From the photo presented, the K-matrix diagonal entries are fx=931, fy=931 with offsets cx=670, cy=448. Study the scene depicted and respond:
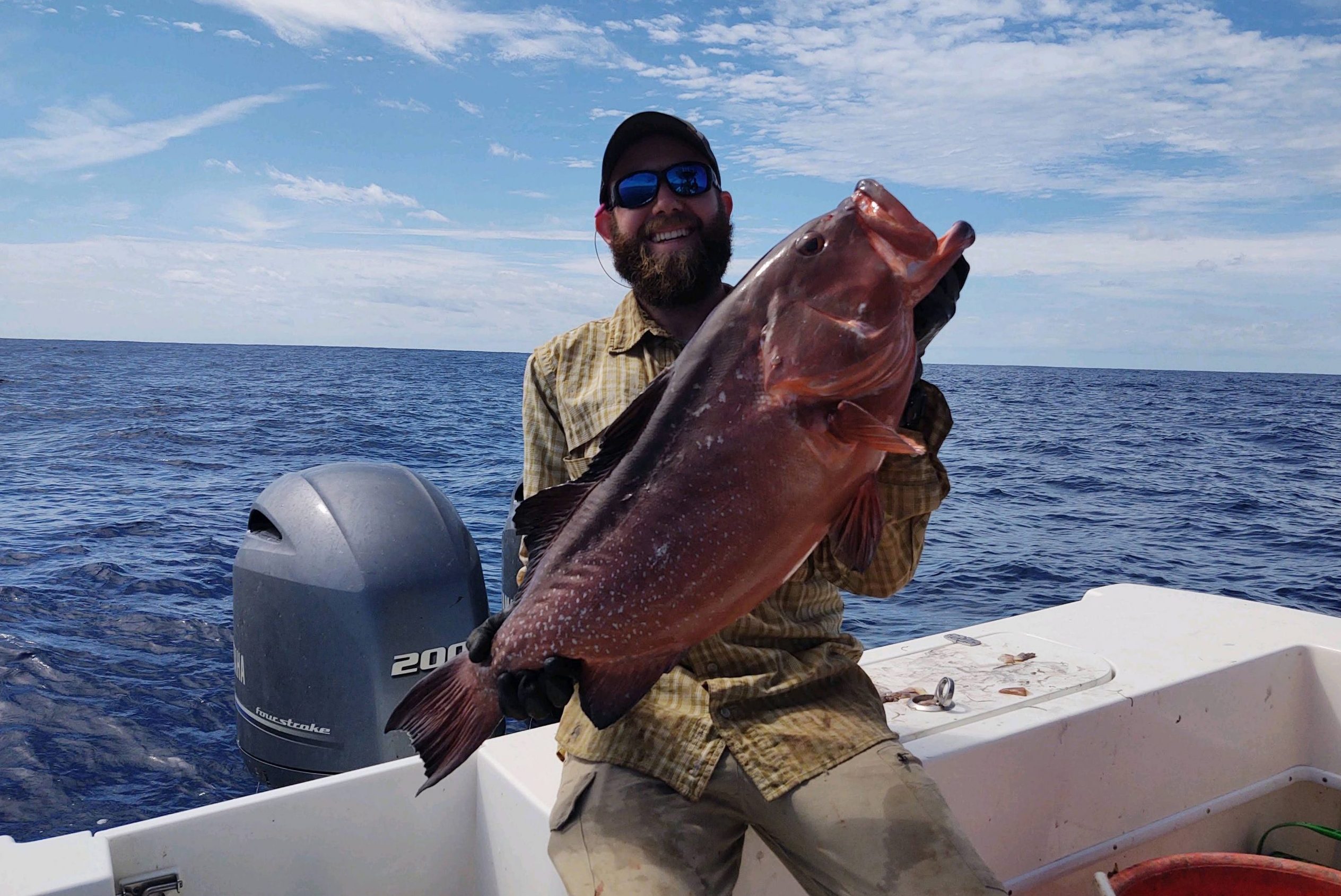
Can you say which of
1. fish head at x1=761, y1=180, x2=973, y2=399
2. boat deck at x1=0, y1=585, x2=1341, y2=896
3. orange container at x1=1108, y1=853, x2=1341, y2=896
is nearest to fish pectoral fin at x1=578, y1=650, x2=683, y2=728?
fish head at x1=761, y1=180, x2=973, y2=399

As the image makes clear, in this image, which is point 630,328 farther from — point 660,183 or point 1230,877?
point 1230,877

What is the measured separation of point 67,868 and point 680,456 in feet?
6.56

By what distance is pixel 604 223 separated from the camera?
3205mm

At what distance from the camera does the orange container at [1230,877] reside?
10.3 feet

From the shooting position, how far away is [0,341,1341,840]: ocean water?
6691 mm

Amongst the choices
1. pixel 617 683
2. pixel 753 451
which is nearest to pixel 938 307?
pixel 753 451

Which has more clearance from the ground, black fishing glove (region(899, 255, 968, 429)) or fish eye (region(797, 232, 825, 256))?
fish eye (region(797, 232, 825, 256))

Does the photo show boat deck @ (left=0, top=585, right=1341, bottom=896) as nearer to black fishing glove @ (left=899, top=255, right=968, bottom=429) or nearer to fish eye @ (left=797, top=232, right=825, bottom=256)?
black fishing glove @ (left=899, top=255, right=968, bottom=429)

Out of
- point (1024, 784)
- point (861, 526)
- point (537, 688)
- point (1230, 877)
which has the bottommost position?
point (1230, 877)

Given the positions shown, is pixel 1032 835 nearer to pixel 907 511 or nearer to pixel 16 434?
pixel 907 511

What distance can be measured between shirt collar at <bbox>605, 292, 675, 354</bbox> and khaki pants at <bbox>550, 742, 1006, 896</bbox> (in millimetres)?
1304

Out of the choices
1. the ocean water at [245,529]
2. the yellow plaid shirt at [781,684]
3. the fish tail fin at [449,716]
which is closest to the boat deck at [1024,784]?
the yellow plaid shirt at [781,684]

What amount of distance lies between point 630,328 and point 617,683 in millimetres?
1345

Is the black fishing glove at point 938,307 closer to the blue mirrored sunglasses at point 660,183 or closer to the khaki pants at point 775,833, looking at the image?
the khaki pants at point 775,833
